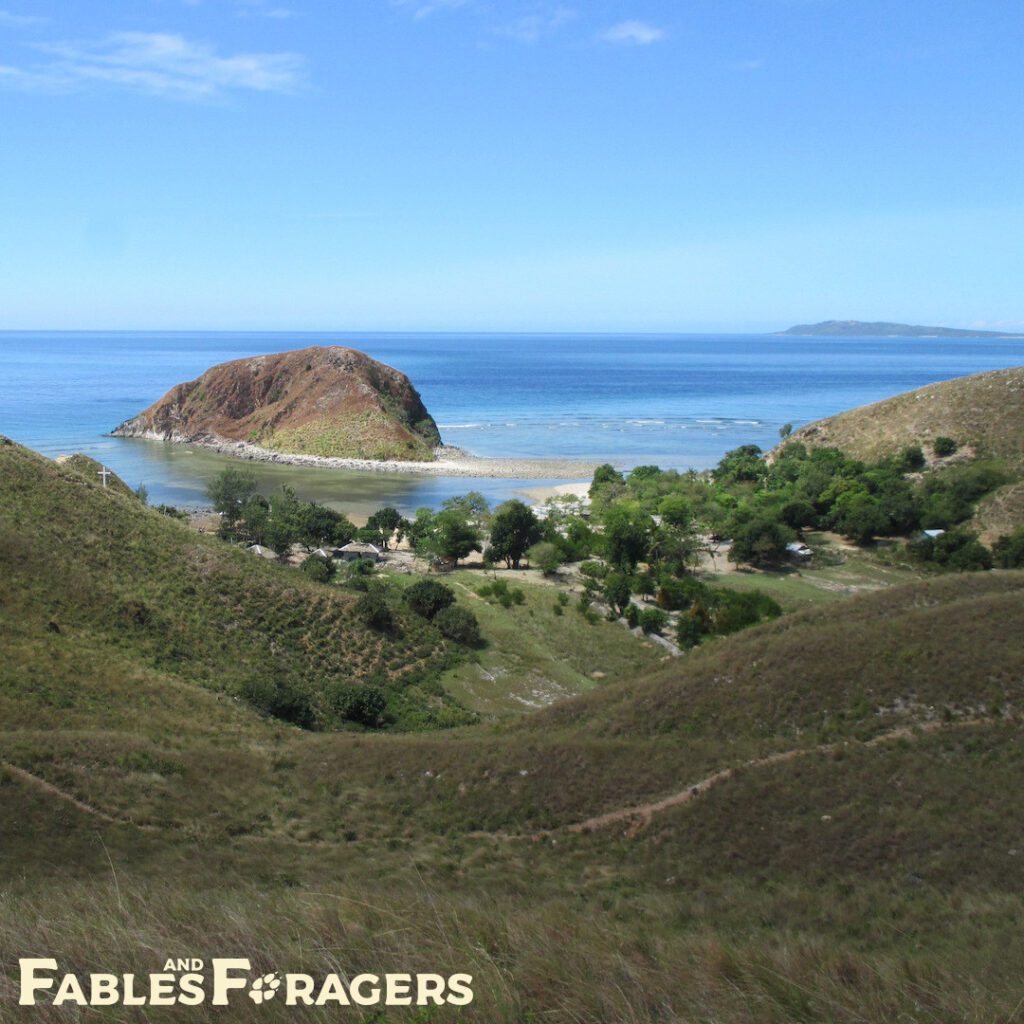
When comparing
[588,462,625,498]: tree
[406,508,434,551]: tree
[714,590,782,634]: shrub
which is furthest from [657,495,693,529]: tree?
[406,508,434,551]: tree

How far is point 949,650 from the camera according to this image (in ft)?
57.9

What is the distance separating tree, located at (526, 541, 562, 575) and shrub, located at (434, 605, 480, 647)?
12.6 metres

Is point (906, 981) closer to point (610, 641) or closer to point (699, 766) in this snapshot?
point (699, 766)

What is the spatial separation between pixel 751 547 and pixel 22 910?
43.4 meters

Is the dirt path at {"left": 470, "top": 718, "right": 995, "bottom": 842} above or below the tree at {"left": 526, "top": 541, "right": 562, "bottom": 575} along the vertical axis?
above

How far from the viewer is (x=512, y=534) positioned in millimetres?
46344

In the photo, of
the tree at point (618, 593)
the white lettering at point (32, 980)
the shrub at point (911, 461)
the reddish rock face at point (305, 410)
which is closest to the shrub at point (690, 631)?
the tree at point (618, 593)

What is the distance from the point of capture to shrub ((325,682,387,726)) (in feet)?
78.5

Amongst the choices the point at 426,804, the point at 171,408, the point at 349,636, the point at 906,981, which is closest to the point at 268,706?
the point at 349,636

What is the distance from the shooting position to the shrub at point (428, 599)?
32.1 metres

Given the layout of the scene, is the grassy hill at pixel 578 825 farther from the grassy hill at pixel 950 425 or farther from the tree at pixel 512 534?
the grassy hill at pixel 950 425

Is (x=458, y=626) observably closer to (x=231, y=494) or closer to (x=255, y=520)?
(x=255, y=520)

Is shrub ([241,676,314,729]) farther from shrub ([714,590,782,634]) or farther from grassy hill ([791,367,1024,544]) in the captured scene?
grassy hill ([791,367,1024,544])

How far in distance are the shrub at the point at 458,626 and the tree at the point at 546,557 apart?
12.6m
